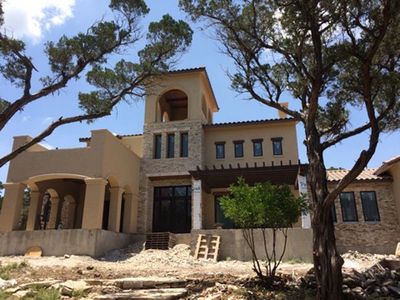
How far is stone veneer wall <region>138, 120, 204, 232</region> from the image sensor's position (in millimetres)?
21422

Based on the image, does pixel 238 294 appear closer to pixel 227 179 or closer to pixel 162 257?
pixel 162 257

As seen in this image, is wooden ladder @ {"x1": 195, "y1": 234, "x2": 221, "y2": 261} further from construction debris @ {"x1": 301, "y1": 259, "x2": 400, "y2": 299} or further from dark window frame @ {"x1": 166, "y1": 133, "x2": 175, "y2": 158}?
construction debris @ {"x1": 301, "y1": 259, "x2": 400, "y2": 299}

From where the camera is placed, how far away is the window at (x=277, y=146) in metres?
22.0

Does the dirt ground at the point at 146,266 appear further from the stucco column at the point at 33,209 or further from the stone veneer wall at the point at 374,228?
the stucco column at the point at 33,209

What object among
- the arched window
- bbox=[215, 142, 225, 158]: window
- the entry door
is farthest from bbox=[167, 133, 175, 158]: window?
bbox=[215, 142, 225, 158]: window

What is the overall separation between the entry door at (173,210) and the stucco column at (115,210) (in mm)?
3217

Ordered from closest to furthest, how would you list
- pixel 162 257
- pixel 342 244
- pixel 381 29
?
pixel 381 29
pixel 162 257
pixel 342 244

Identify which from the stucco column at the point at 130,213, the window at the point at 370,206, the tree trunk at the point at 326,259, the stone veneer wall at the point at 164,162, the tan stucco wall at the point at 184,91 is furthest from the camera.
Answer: the tan stucco wall at the point at 184,91

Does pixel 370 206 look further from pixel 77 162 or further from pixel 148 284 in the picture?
pixel 77 162

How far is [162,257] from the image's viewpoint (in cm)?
1620

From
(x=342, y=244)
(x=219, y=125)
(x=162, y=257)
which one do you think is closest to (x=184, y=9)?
(x=162, y=257)

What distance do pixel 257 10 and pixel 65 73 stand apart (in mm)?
6147

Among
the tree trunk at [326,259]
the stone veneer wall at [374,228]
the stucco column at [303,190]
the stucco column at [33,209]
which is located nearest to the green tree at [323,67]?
the tree trunk at [326,259]

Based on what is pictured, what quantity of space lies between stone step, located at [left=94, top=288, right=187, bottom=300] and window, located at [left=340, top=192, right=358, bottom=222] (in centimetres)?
1406
